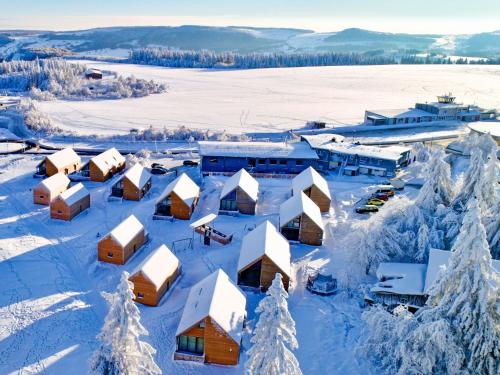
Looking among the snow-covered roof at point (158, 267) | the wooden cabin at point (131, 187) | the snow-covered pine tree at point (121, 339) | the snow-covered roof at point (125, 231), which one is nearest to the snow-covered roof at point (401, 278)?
the snow-covered roof at point (158, 267)

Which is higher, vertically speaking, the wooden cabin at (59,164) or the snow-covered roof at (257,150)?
the snow-covered roof at (257,150)

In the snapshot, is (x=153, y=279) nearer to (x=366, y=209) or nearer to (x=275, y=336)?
(x=275, y=336)

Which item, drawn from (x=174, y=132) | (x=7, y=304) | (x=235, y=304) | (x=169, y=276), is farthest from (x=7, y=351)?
(x=174, y=132)

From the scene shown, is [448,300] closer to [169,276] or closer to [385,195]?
[169,276]

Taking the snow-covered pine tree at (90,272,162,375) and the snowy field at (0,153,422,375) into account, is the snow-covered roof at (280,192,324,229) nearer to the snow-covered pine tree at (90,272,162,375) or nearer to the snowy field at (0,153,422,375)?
the snowy field at (0,153,422,375)

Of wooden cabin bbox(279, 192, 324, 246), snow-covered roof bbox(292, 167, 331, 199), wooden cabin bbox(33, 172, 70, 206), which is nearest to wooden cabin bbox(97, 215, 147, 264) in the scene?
wooden cabin bbox(279, 192, 324, 246)

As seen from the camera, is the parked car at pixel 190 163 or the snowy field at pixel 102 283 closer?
the snowy field at pixel 102 283

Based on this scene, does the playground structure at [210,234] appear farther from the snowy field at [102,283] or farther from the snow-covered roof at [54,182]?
the snow-covered roof at [54,182]
